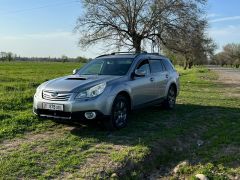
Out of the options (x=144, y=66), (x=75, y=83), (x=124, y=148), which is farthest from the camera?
(x=144, y=66)

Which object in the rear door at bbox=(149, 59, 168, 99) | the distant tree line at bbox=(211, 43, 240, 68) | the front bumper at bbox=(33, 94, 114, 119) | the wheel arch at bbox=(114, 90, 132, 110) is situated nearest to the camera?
the front bumper at bbox=(33, 94, 114, 119)

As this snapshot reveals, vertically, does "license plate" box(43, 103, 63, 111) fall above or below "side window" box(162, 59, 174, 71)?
below

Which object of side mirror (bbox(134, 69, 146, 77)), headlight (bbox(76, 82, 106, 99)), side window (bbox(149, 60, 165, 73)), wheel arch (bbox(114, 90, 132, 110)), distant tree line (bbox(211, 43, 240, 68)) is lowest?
wheel arch (bbox(114, 90, 132, 110))

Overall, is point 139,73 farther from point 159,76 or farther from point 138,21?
point 138,21

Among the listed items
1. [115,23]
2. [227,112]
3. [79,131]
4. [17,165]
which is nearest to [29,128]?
[79,131]

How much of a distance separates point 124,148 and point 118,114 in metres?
1.43

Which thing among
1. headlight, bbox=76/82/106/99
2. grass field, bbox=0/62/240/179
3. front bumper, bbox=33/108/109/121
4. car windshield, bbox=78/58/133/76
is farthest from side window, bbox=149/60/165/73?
front bumper, bbox=33/108/109/121

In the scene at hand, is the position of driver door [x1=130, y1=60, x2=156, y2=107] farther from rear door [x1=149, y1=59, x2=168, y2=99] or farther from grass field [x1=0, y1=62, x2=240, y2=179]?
grass field [x1=0, y1=62, x2=240, y2=179]

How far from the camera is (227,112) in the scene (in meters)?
10.6

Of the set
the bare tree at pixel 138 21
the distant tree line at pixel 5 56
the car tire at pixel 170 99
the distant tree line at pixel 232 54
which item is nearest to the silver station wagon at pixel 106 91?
the car tire at pixel 170 99

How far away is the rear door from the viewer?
9625 millimetres

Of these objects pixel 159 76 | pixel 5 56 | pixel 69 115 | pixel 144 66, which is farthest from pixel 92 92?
pixel 5 56

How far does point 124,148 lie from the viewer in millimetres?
6352

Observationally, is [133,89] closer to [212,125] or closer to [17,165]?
[212,125]
